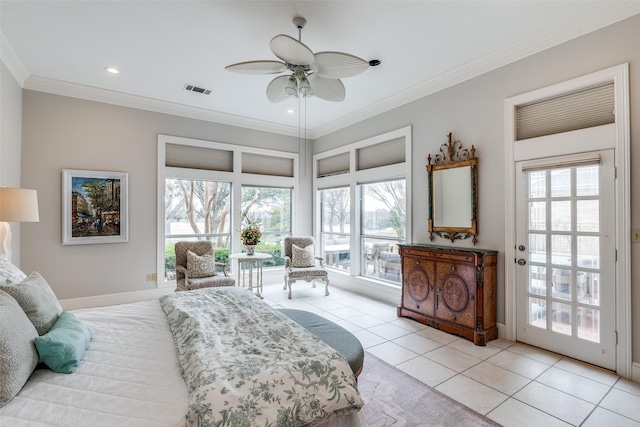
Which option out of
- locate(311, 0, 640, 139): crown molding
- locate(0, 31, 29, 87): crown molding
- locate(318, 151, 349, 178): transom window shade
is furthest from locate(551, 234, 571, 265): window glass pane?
locate(0, 31, 29, 87): crown molding

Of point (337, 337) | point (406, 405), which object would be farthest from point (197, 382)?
point (406, 405)

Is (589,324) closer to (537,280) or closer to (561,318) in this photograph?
(561,318)

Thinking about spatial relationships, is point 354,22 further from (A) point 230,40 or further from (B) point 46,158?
(B) point 46,158

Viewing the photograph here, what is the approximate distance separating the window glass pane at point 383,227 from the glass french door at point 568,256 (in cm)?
174

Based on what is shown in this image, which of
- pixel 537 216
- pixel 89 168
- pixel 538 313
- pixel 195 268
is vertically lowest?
pixel 538 313

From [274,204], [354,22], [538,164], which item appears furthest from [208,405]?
[274,204]

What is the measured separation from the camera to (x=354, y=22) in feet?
9.09

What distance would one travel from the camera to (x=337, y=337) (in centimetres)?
203

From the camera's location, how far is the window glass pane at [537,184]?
307 centimetres

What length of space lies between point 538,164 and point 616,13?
1313 mm

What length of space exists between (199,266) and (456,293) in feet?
11.2

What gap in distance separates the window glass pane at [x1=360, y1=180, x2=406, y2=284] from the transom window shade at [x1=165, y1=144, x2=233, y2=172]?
2472 millimetres

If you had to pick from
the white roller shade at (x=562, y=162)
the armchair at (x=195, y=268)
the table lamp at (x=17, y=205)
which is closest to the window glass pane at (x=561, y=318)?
the white roller shade at (x=562, y=162)

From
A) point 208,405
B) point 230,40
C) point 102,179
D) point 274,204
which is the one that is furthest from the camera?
point 274,204
